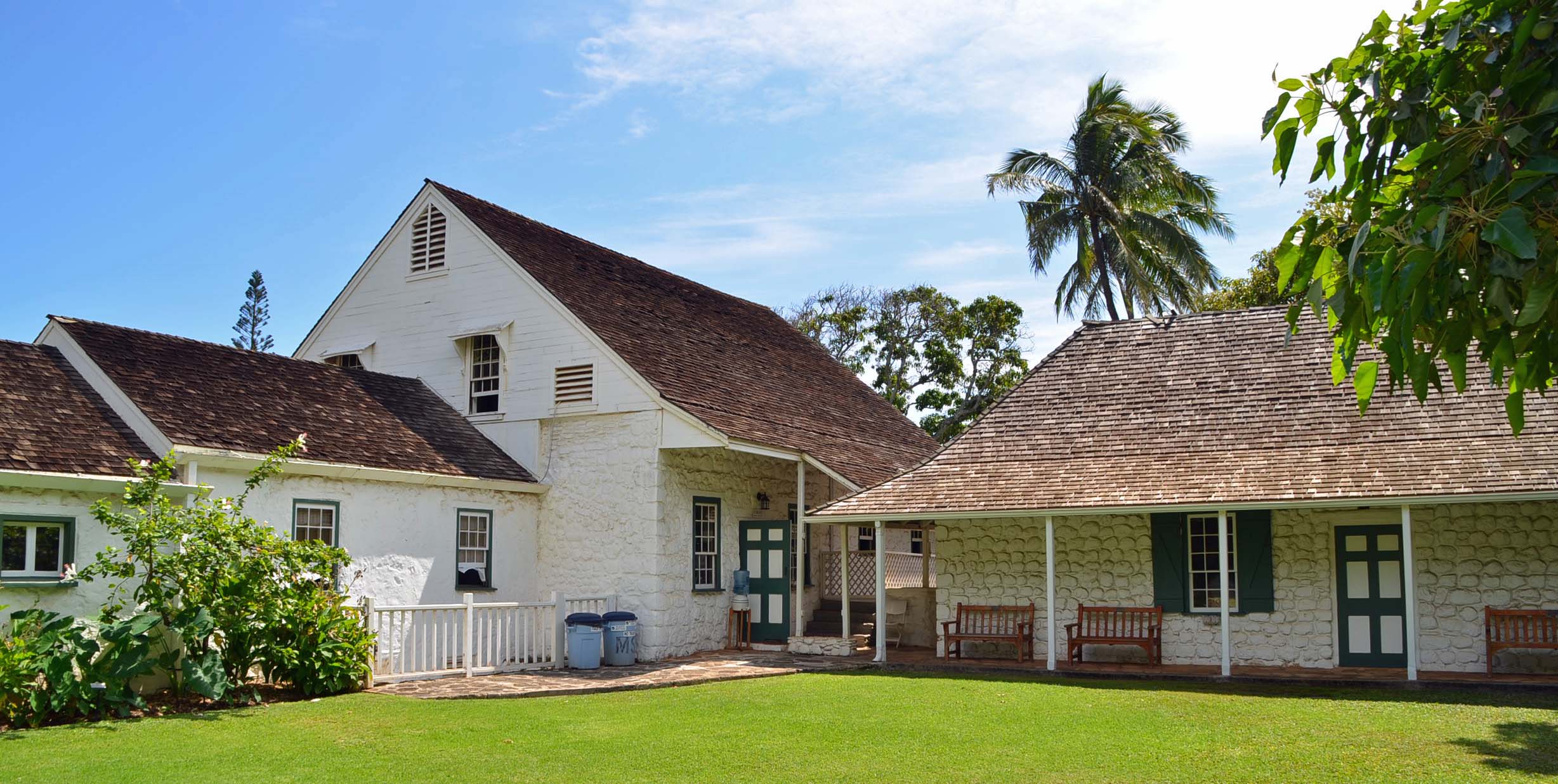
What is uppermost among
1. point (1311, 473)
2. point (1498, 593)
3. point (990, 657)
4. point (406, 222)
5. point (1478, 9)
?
point (406, 222)

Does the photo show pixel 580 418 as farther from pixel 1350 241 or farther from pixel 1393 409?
pixel 1350 241

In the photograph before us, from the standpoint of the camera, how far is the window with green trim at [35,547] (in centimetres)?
1255

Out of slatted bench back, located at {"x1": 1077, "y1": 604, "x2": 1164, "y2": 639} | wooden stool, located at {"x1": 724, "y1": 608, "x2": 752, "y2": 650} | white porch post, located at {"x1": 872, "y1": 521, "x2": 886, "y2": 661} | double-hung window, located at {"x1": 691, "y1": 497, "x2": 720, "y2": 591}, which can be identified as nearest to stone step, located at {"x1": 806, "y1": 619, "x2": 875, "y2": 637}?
wooden stool, located at {"x1": 724, "y1": 608, "x2": 752, "y2": 650}

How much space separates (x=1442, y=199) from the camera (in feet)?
13.6

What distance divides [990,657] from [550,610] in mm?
6278

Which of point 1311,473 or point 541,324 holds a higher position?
point 541,324

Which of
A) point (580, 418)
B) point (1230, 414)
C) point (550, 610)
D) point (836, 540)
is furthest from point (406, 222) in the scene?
point (1230, 414)

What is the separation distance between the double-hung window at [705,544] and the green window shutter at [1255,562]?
25.6ft

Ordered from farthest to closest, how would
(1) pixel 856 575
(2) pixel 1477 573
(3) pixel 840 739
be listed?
(1) pixel 856 575, (2) pixel 1477 573, (3) pixel 840 739

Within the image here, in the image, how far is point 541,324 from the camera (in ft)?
63.2

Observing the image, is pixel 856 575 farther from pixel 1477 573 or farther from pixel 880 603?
pixel 1477 573

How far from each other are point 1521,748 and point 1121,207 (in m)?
23.6

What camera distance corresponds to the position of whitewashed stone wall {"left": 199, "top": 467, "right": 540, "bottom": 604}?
15164 millimetres

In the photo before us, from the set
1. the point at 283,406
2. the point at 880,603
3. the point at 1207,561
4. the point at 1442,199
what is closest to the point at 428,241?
the point at 283,406
